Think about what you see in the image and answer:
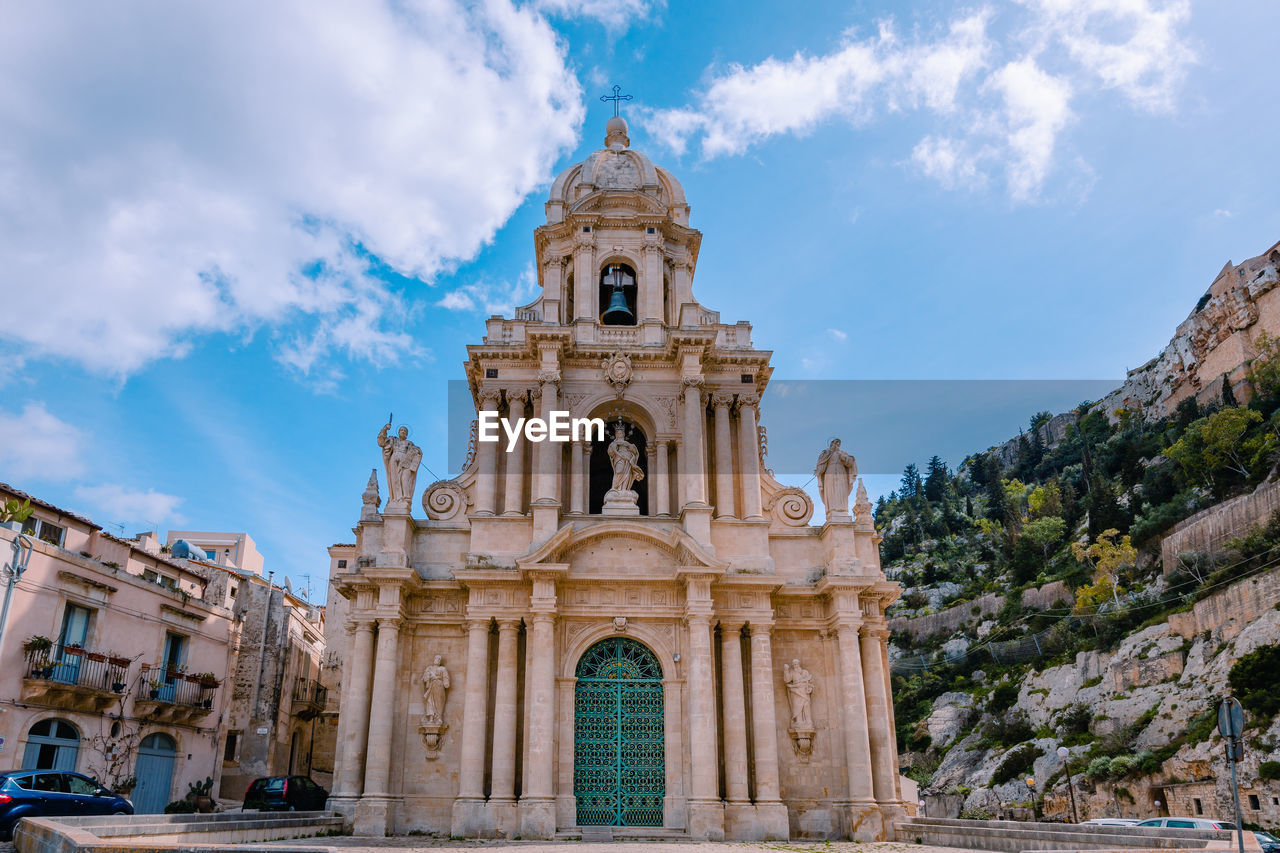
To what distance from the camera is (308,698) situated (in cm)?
3906

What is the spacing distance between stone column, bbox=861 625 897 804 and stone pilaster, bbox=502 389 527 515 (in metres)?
9.38

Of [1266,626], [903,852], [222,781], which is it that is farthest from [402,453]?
[1266,626]

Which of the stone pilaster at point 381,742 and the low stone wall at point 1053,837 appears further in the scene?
the stone pilaster at point 381,742

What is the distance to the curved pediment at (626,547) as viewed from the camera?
22.4m

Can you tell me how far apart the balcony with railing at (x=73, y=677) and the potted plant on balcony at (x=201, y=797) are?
482 centimetres

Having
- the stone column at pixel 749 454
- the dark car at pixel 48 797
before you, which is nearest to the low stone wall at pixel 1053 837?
the stone column at pixel 749 454

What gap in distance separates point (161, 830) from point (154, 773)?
16082 mm

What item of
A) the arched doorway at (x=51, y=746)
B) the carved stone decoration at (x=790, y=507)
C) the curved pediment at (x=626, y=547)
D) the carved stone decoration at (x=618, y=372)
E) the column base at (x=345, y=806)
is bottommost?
the column base at (x=345, y=806)

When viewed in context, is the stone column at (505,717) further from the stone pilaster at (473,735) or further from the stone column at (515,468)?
the stone column at (515,468)

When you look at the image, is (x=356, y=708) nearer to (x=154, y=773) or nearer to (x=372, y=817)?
(x=372, y=817)

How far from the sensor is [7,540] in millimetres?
23453

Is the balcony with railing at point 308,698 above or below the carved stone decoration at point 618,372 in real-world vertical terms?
below

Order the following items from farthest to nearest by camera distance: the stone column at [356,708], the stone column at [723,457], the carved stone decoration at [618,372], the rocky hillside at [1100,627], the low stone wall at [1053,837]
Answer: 1. the rocky hillside at [1100,627]
2. the carved stone decoration at [618,372]
3. the stone column at [723,457]
4. the stone column at [356,708]
5. the low stone wall at [1053,837]

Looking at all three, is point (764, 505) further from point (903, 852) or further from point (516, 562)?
point (903, 852)
